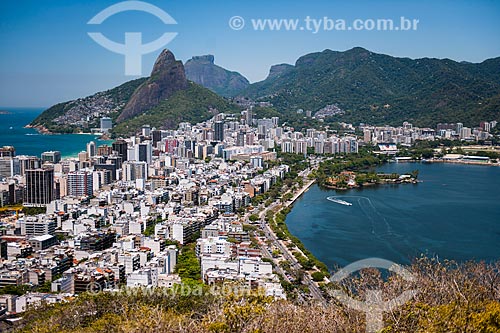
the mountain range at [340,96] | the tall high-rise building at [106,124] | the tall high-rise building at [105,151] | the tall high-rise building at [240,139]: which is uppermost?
the mountain range at [340,96]

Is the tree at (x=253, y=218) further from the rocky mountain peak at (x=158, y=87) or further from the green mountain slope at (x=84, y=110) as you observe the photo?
the green mountain slope at (x=84, y=110)

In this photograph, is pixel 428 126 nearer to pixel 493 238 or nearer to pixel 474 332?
pixel 493 238

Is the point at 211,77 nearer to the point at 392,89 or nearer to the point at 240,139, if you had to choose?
the point at 392,89

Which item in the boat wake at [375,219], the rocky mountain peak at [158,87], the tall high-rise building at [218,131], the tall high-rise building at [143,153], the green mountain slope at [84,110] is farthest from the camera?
the green mountain slope at [84,110]

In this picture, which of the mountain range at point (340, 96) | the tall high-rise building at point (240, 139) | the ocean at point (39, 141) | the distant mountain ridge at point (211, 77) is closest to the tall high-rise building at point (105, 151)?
the ocean at point (39, 141)

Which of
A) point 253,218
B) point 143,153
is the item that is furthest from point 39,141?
point 253,218

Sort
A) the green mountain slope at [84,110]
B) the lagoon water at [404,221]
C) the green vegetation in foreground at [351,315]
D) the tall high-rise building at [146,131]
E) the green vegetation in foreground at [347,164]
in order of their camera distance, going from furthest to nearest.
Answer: the green mountain slope at [84,110] → the tall high-rise building at [146,131] → the green vegetation in foreground at [347,164] → the lagoon water at [404,221] → the green vegetation in foreground at [351,315]
